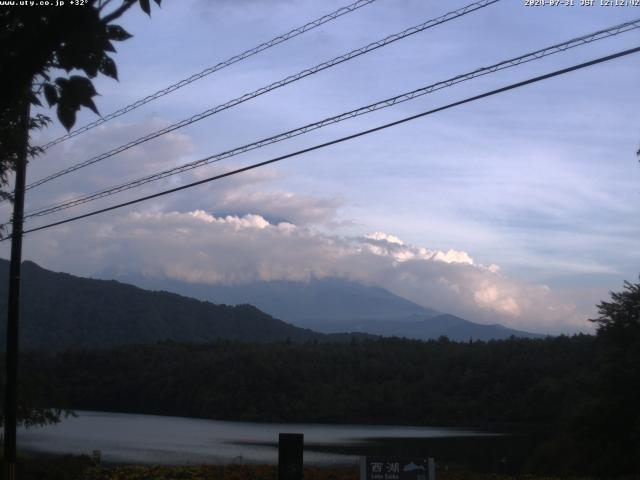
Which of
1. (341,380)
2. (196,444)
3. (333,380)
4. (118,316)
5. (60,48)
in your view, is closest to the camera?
(60,48)

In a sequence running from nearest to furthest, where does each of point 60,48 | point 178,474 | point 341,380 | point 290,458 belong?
point 60,48, point 290,458, point 178,474, point 341,380

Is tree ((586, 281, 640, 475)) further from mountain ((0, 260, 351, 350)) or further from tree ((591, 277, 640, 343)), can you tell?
mountain ((0, 260, 351, 350))

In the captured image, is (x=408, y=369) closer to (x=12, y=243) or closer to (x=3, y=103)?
(x=12, y=243)

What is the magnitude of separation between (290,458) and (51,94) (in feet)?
26.5

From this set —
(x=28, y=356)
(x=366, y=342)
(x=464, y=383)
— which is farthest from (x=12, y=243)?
(x=366, y=342)

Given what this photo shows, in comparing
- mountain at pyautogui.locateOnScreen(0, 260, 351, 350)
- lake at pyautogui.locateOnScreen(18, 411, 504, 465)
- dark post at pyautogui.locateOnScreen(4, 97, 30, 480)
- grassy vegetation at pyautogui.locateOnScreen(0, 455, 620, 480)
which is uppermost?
mountain at pyautogui.locateOnScreen(0, 260, 351, 350)

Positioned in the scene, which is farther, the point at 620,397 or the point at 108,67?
the point at 620,397

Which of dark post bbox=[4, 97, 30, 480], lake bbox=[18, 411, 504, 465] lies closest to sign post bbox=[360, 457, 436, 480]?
dark post bbox=[4, 97, 30, 480]

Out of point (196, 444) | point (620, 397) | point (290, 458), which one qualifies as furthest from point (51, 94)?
point (196, 444)

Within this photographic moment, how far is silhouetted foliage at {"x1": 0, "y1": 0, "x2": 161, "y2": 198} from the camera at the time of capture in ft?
14.4

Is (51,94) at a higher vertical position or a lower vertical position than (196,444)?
higher

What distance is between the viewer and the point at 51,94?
4.95 meters

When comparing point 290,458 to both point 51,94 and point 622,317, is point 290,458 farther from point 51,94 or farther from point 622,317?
point 622,317

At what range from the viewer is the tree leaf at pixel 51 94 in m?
4.95
